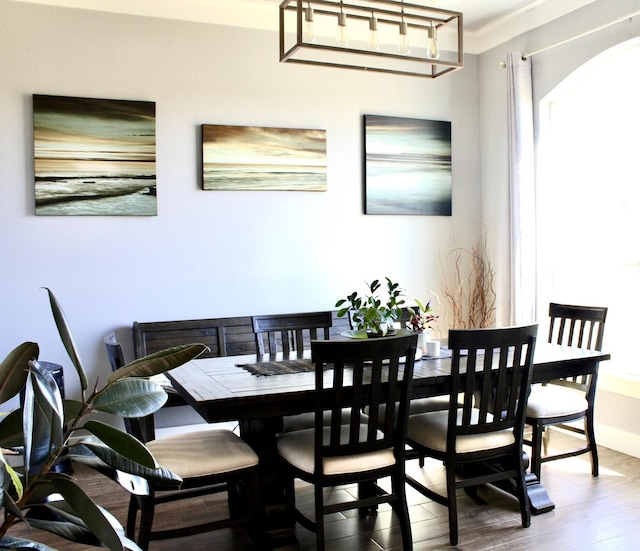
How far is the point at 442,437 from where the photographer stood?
294 cm

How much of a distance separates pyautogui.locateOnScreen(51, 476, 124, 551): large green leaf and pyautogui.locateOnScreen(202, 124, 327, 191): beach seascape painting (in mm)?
3676

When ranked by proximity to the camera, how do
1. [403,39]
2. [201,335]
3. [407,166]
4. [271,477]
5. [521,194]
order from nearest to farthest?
[271,477] → [403,39] → [201,335] → [521,194] → [407,166]

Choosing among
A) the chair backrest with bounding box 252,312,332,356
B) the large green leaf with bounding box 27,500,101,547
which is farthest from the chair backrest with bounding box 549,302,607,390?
the large green leaf with bounding box 27,500,101,547

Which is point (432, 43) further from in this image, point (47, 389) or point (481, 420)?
point (47, 389)

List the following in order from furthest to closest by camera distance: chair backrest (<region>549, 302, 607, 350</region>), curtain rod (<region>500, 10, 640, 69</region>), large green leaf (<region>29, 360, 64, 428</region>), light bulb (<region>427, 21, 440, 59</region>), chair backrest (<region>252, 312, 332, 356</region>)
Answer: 1. curtain rod (<region>500, 10, 640, 69</region>)
2. chair backrest (<region>549, 302, 607, 350</region>)
3. chair backrest (<region>252, 312, 332, 356</region>)
4. light bulb (<region>427, 21, 440, 59</region>)
5. large green leaf (<region>29, 360, 64, 428</region>)

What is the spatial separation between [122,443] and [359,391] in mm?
1702

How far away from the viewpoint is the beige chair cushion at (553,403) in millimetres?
3344

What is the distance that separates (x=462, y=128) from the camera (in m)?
5.33

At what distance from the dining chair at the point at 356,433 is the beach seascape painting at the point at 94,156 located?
2239 millimetres

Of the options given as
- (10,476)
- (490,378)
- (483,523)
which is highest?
(10,476)

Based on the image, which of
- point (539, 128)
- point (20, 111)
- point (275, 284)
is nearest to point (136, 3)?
point (20, 111)

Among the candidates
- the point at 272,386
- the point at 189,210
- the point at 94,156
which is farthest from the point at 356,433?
the point at 94,156

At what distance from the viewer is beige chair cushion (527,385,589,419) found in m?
3.34

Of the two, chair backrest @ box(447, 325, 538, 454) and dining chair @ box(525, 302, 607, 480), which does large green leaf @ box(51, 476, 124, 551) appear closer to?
chair backrest @ box(447, 325, 538, 454)
